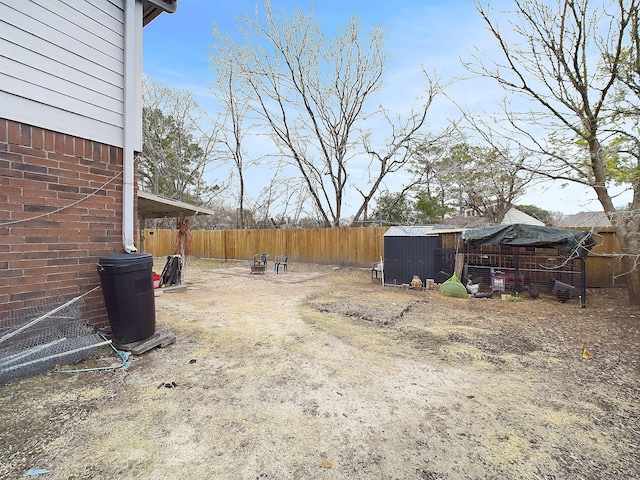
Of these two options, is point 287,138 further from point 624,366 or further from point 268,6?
point 624,366

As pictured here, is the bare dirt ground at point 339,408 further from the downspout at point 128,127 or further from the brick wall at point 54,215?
the downspout at point 128,127

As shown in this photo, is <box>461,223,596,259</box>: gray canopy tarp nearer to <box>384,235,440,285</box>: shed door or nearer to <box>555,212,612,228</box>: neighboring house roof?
<box>555,212,612,228</box>: neighboring house roof

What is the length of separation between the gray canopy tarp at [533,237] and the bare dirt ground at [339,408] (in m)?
2.36

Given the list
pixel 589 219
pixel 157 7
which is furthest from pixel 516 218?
pixel 157 7

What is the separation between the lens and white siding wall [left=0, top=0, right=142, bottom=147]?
8.73 ft

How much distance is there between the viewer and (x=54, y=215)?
2.96m

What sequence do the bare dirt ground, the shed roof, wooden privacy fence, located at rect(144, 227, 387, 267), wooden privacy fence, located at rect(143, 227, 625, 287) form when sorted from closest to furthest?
the bare dirt ground, wooden privacy fence, located at rect(143, 227, 625, 287), the shed roof, wooden privacy fence, located at rect(144, 227, 387, 267)

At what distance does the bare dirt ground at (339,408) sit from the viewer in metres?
1.75

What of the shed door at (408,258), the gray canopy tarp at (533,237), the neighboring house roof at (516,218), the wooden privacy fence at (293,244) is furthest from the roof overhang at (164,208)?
the neighboring house roof at (516,218)

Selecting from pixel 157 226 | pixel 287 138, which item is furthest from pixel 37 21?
pixel 157 226

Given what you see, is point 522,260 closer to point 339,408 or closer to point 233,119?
point 339,408

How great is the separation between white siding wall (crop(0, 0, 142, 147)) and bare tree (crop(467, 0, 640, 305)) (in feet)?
20.9

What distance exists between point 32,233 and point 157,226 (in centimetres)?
2279

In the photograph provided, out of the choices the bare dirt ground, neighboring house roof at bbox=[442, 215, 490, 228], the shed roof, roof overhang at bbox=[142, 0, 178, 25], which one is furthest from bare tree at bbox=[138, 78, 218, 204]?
the bare dirt ground
